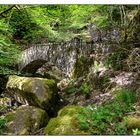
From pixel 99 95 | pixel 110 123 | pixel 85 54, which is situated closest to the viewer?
pixel 110 123

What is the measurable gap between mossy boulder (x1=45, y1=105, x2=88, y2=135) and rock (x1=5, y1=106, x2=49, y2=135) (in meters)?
0.15

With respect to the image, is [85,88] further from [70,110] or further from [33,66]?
[33,66]

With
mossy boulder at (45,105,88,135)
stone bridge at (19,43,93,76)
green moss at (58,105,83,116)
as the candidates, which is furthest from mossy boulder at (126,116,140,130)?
stone bridge at (19,43,93,76)

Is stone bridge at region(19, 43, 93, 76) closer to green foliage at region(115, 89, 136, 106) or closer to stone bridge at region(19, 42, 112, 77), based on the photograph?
stone bridge at region(19, 42, 112, 77)

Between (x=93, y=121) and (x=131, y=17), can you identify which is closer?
(x=93, y=121)

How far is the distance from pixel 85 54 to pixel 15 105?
3.38 ft

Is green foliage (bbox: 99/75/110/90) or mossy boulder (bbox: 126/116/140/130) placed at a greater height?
green foliage (bbox: 99/75/110/90)

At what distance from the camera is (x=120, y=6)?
187 inches

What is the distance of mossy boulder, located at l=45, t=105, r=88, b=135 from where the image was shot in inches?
169

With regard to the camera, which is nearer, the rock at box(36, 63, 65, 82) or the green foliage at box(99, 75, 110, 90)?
the green foliage at box(99, 75, 110, 90)

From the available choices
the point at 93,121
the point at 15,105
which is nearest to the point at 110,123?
the point at 93,121

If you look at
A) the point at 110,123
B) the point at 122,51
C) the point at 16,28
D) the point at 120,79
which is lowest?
the point at 110,123

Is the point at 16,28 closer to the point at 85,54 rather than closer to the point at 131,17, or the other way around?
the point at 85,54

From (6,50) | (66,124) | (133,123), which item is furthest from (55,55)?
(133,123)
